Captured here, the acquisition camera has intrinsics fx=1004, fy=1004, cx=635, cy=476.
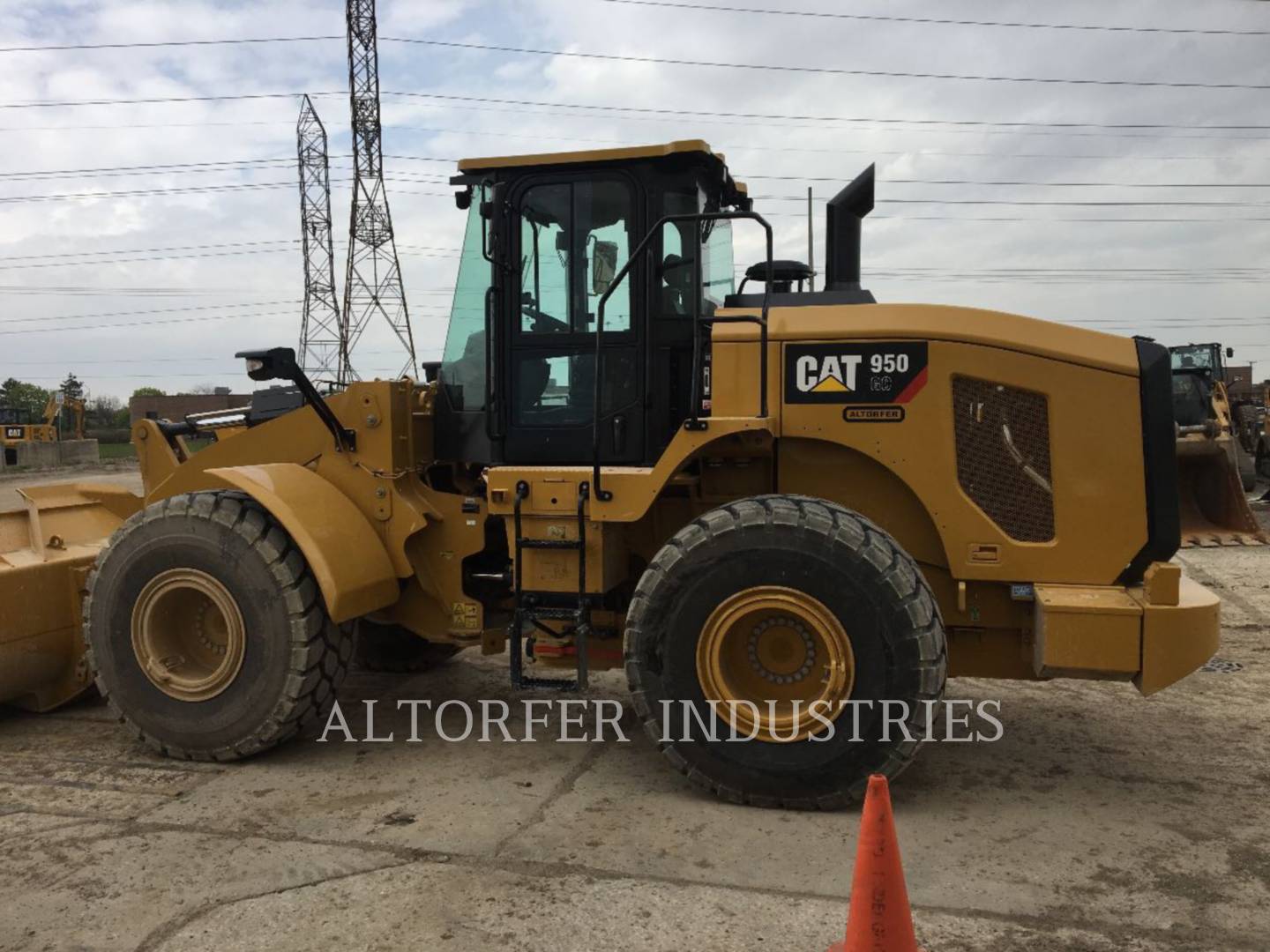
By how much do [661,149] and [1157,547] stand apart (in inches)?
106

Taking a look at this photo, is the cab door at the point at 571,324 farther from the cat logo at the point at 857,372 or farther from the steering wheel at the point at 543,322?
the cat logo at the point at 857,372

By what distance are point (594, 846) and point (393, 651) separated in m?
2.85

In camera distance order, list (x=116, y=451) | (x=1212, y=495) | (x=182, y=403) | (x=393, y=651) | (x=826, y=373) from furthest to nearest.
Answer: (x=182, y=403)
(x=116, y=451)
(x=1212, y=495)
(x=393, y=651)
(x=826, y=373)

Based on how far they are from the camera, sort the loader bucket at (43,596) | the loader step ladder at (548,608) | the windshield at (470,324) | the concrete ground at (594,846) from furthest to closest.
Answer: the loader bucket at (43,596), the windshield at (470,324), the loader step ladder at (548,608), the concrete ground at (594,846)

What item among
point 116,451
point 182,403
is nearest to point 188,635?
point 116,451

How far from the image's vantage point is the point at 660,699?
4.05 metres

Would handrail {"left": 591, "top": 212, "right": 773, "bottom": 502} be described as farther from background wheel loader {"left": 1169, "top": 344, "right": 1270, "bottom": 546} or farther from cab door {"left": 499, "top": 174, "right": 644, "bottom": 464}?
background wheel loader {"left": 1169, "top": 344, "right": 1270, "bottom": 546}

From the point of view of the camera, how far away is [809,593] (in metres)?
3.89

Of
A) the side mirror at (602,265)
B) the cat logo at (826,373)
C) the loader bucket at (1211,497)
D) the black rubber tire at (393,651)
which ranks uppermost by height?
the side mirror at (602,265)

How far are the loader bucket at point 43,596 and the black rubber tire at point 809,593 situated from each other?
314 centimetres

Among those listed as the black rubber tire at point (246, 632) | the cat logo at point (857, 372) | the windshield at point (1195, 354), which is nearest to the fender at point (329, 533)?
the black rubber tire at point (246, 632)

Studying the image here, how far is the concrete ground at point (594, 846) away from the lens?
309 cm

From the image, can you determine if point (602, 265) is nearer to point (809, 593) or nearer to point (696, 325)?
point (696, 325)

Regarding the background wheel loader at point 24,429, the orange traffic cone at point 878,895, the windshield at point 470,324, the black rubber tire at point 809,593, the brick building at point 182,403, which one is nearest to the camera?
the orange traffic cone at point 878,895
